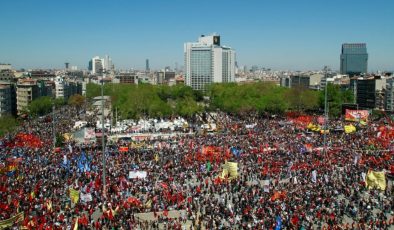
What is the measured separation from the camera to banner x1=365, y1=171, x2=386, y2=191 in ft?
86.3

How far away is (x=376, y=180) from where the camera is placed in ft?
86.9

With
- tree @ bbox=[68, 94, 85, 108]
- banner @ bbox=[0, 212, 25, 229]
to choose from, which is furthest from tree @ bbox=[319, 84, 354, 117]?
banner @ bbox=[0, 212, 25, 229]

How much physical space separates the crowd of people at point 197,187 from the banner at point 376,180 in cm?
32

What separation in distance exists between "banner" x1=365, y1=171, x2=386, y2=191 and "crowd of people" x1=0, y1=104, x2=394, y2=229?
32 centimetres

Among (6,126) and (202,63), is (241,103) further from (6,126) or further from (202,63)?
(202,63)

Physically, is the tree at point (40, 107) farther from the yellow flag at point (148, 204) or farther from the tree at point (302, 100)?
the yellow flag at point (148, 204)

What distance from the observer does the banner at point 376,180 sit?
26.3 metres

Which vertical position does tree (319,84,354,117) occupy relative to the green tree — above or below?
above

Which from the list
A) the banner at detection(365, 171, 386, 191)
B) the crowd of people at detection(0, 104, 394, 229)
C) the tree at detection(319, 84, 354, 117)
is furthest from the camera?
the tree at detection(319, 84, 354, 117)

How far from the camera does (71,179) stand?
28844mm

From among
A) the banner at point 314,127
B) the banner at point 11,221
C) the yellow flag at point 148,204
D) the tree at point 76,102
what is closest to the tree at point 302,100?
the banner at point 314,127

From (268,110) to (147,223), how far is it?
58.6m

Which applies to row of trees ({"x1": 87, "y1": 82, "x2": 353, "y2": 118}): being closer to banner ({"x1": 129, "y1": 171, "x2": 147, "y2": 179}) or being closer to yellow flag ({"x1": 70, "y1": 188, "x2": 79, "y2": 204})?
banner ({"x1": 129, "y1": 171, "x2": 147, "y2": 179})

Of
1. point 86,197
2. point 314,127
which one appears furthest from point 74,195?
point 314,127
